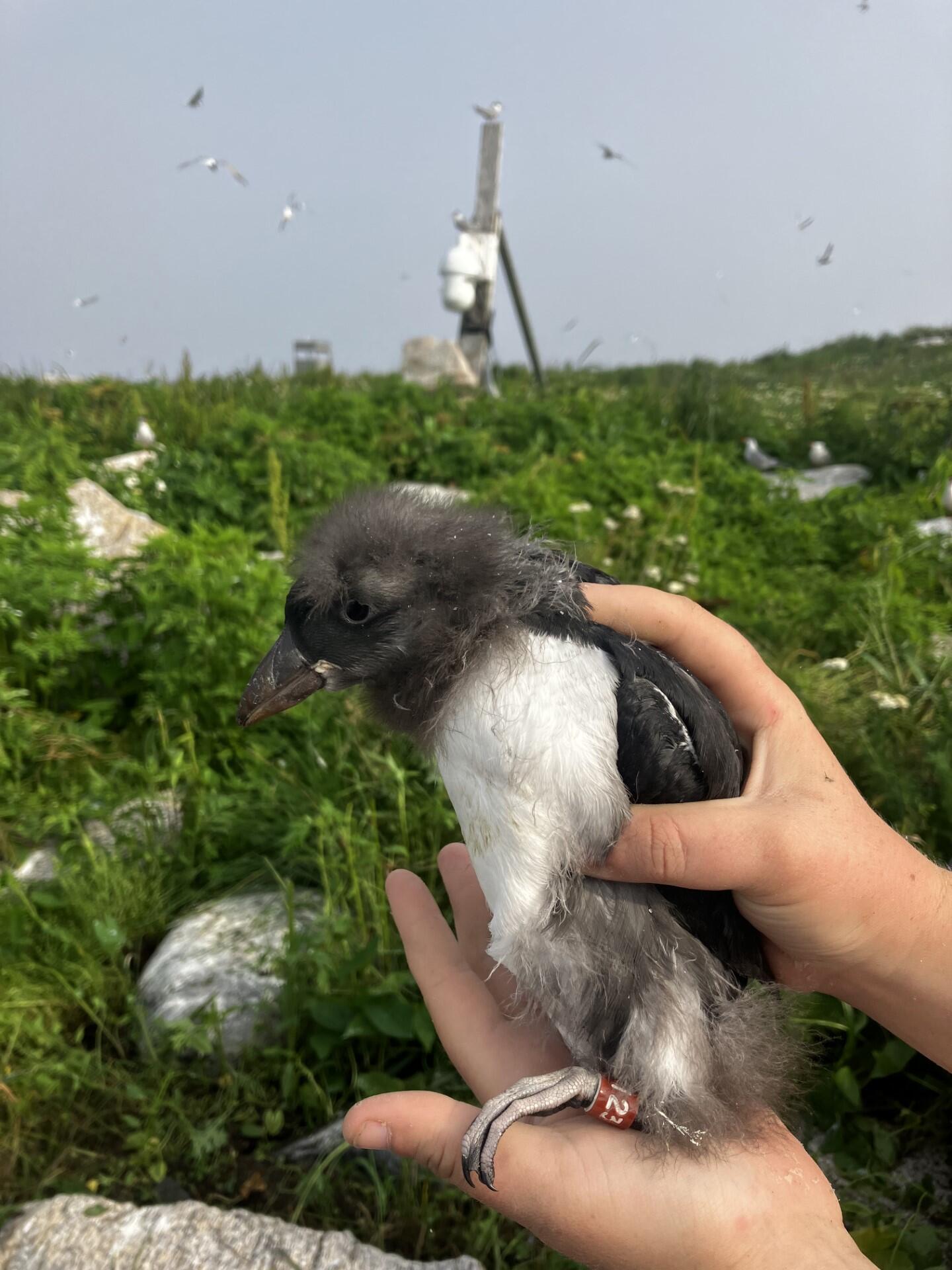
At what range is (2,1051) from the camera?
2.74 m

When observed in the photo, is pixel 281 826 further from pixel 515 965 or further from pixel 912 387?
pixel 912 387

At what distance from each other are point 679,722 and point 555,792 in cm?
26

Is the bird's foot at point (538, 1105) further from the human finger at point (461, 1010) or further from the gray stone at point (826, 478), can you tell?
the gray stone at point (826, 478)

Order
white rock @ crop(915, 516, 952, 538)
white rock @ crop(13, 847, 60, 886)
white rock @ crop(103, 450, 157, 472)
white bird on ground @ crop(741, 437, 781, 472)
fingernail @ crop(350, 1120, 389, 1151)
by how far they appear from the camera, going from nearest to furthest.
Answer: fingernail @ crop(350, 1120, 389, 1151)
white rock @ crop(13, 847, 60, 886)
white rock @ crop(915, 516, 952, 538)
white rock @ crop(103, 450, 157, 472)
white bird on ground @ crop(741, 437, 781, 472)

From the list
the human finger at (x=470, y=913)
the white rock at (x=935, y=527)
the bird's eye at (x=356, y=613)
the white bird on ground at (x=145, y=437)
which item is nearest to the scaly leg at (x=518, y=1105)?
the human finger at (x=470, y=913)

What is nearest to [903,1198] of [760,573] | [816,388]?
[760,573]

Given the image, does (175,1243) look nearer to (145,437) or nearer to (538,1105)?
(538,1105)

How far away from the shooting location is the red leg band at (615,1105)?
5.51 ft

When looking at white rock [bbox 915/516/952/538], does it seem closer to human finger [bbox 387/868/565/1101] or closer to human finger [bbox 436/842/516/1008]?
human finger [bbox 436/842/516/1008]

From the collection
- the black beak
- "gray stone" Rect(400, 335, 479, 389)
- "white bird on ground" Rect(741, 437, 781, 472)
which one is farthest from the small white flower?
"gray stone" Rect(400, 335, 479, 389)

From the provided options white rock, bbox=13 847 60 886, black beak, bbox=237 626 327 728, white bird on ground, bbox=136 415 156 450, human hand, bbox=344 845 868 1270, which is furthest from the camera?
white bird on ground, bbox=136 415 156 450

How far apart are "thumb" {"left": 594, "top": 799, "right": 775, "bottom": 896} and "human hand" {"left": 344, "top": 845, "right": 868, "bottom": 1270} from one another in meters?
0.51

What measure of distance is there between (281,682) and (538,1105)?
3.10ft

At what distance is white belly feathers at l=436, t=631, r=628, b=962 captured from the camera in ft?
5.15
